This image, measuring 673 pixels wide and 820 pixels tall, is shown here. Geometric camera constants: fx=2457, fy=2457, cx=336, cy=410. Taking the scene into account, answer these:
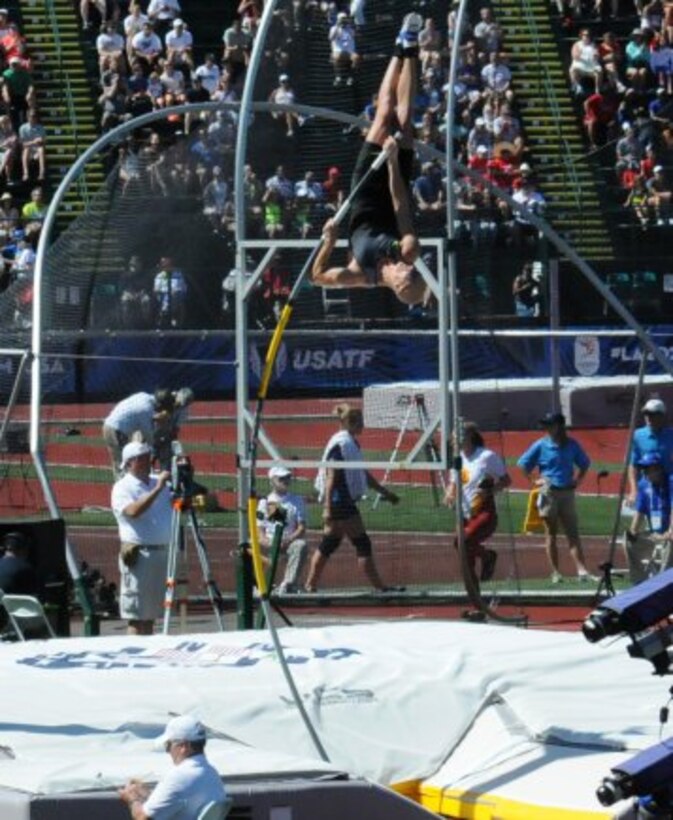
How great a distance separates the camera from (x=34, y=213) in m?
29.7

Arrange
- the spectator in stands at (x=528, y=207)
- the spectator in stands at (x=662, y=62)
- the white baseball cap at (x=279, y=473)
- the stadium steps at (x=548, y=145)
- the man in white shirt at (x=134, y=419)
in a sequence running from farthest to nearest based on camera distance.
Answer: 1. the spectator in stands at (x=662, y=62)
2. the stadium steps at (x=548, y=145)
3. the spectator in stands at (x=528, y=207)
4. the white baseball cap at (x=279, y=473)
5. the man in white shirt at (x=134, y=419)

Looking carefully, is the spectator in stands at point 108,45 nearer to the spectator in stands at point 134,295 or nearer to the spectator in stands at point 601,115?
the spectator in stands at point 601,115

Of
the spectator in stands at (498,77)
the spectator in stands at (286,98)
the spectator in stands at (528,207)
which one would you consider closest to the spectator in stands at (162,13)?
the spectator in stands at (528,207)

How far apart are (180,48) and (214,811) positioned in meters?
24.8

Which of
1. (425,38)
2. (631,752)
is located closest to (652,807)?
(631,752)

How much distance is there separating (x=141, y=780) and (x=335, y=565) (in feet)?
27.1

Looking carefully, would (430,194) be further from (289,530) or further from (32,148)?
(32,148)

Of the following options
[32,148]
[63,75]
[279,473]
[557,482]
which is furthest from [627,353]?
[63,75]

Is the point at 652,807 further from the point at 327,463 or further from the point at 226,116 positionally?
the point at 226,116

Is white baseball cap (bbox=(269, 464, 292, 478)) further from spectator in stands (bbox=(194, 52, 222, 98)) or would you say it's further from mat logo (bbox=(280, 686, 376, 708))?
spectator in stands (bbox=(194, 52, 222, 98))

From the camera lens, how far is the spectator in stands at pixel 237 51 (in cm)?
2952

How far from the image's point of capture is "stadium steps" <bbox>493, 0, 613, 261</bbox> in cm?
2264

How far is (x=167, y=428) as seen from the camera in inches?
674

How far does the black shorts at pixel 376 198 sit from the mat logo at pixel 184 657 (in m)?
2.33
